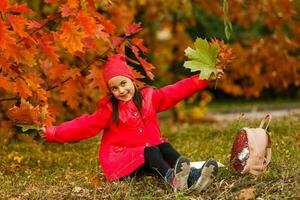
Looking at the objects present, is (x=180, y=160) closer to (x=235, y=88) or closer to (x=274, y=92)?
(x=235, y=88)

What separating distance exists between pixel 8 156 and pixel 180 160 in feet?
7.25

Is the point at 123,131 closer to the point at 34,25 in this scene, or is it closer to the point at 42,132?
the point at 42,132

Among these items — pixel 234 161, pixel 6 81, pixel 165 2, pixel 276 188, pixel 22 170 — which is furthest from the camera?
pixel 165 2

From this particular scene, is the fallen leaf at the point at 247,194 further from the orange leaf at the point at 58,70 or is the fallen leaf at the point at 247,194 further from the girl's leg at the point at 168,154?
the orange leaf at the point at 58,70

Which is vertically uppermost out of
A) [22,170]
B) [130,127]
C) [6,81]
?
[6,81]

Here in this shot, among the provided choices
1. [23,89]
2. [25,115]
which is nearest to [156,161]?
[25,115]

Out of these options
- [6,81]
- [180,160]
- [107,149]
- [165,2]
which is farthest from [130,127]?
[165,2]

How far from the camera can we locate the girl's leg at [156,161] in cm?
465

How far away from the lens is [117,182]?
15.4 feet

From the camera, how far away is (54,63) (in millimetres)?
6145

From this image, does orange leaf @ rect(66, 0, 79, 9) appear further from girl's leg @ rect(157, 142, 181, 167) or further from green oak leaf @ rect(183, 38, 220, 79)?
girl's leg @ rect(157, 142, 181, 167)

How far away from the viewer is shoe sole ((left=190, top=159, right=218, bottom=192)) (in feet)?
14.2

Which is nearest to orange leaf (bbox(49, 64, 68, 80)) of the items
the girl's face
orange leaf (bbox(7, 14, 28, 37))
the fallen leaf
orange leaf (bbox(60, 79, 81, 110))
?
orange leaf (bbox(60, 79, 81, 110))

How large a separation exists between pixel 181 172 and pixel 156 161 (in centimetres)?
35
